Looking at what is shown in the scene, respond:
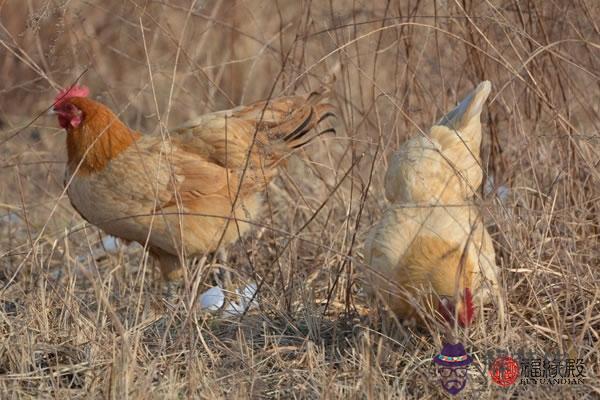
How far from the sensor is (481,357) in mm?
3230

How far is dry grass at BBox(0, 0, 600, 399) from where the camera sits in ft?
10.1

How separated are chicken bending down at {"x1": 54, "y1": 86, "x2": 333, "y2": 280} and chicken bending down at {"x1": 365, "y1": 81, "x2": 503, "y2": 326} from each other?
74 centimetres

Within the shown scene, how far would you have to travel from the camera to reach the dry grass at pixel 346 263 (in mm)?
3084

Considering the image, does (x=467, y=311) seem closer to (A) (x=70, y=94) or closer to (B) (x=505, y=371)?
(B) (x=505, y=371)

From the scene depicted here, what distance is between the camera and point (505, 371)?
305 cm

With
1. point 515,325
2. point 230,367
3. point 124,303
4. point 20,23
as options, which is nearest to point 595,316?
point 515,325

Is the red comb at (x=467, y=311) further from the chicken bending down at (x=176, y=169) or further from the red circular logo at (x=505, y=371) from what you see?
the chicken bending down at (x=176, y=169)

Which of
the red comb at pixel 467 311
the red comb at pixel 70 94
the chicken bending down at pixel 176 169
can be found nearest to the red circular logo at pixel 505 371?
the red comb at pixel 467 311

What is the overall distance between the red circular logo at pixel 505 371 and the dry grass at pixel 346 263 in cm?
5

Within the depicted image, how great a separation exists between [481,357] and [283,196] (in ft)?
7.47

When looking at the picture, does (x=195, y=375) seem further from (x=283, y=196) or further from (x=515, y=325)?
(x=283, y=196)

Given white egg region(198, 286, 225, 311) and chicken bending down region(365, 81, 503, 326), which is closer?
chicken bending down region(365, 81, 503, 326)

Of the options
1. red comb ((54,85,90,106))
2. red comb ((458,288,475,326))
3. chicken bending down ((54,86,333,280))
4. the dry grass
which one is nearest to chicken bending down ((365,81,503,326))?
red comb ((458,288,475,326))

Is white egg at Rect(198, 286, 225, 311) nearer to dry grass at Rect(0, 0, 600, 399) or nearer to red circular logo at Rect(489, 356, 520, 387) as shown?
dry grass at Rect(0, 0, 600, 399)
